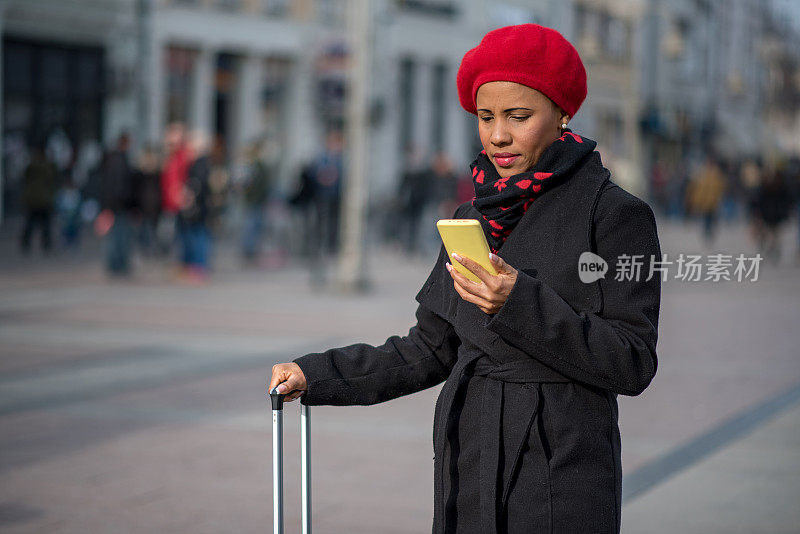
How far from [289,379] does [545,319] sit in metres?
0.72

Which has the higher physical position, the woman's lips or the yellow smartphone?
the woman's lips

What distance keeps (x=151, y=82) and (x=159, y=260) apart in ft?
38.7

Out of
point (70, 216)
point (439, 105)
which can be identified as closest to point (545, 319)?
point (70, 216)

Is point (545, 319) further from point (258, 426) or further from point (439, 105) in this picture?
point (439, 105)

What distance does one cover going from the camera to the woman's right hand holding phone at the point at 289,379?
9.18 ft

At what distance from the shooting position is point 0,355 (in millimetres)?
9531

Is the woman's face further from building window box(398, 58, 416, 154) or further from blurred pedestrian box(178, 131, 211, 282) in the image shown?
building window box(398, 58, 416, 154)

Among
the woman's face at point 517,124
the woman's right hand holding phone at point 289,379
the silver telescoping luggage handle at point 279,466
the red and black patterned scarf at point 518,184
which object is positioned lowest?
the silver telescoping luggage handle at point 279,466

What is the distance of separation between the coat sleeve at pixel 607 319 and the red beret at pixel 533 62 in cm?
24

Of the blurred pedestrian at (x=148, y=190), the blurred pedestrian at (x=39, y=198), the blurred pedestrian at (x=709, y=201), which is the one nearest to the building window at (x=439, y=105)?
the blurred pedestrian at (x=709, y=201)

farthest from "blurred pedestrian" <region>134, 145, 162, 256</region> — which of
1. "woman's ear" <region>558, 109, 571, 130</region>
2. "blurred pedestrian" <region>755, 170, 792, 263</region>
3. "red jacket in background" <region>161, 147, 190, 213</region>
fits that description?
"woman's ear" <region>558, 109, 571, 130</region>

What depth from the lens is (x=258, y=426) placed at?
7.10m

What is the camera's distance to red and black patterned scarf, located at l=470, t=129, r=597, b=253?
246 cm

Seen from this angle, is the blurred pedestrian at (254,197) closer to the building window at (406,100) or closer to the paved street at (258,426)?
the paved street at (258,426)
